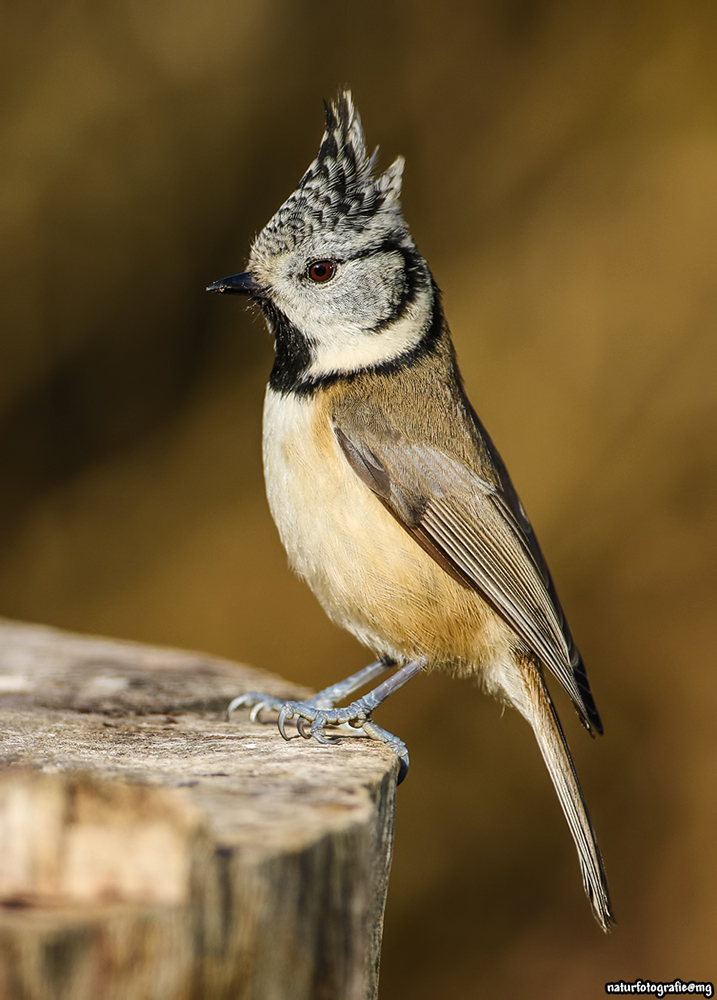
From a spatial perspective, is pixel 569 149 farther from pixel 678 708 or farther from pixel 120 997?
pixel 120 997

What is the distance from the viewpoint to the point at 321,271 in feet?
10.8

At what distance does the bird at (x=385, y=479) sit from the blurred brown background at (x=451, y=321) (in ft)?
6.66

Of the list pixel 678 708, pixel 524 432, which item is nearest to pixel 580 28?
pixel 524 432

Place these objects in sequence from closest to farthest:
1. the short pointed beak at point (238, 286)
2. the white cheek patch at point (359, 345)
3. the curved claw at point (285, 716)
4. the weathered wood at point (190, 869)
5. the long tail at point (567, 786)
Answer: the weathered wood at point (190, 869) → the curved claw at point (285, 716) → the long tail at point (567, 786) → the white cheek patch at point (359, 345) → the short pointed beak at point (238, 286)

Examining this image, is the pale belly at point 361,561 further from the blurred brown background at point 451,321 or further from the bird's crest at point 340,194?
the blurred brown background at point 451,321

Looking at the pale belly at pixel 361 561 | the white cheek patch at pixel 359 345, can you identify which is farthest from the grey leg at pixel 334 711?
the white cheek patch at pixel 359 345

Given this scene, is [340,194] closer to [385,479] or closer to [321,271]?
[321,271]

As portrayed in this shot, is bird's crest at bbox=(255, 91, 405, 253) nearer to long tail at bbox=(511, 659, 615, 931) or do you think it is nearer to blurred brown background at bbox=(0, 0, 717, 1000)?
long tail at bbox=(511, 659, 615, 931)

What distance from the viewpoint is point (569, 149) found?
5.48 metres

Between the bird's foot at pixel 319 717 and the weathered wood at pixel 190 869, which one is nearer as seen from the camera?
the weathered wood at pixel 190 869

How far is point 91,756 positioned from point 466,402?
1750 millimetres

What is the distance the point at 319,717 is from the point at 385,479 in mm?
702

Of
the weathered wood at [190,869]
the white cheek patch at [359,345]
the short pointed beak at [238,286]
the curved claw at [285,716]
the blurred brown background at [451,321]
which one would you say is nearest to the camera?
the weathered wood at [190,869]

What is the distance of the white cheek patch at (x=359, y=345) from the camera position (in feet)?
10.7
